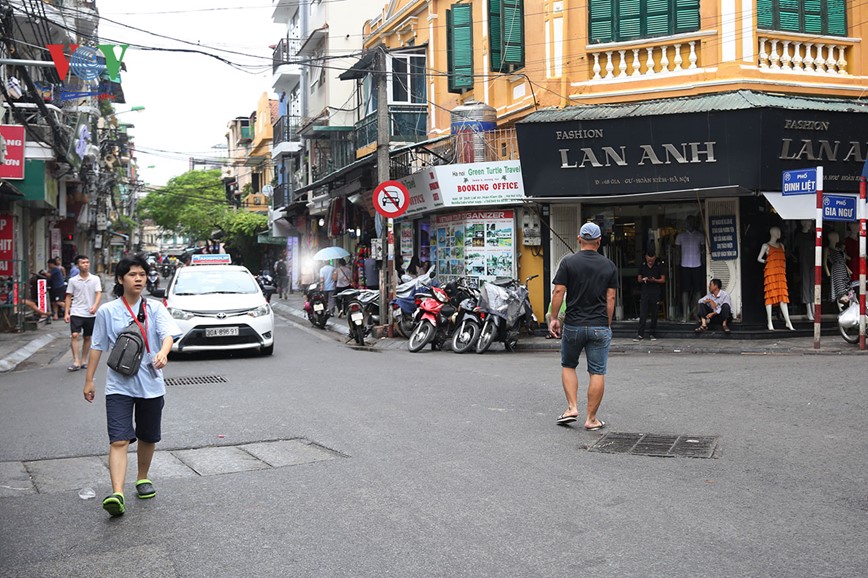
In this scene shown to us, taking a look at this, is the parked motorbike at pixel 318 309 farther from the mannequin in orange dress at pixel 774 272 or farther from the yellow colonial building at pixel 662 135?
the mannequin in orange dress at pixel 774 272

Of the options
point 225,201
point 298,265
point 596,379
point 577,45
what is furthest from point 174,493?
point 225,201

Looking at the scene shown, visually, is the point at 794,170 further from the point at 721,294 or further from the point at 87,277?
the point at 87,277

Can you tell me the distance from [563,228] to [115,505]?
14076 mm

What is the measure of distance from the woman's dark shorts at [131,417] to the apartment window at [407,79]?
1847cm

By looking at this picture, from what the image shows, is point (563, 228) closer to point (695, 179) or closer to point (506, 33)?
point (695, 179)

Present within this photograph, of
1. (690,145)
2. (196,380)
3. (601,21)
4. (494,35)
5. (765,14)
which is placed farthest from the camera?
(494,35)

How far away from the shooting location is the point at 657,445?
738cm

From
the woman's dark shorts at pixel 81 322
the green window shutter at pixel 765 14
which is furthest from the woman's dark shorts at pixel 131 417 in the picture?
the green window shutter at pixel 765 14

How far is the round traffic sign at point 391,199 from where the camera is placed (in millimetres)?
17828

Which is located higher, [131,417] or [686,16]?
[686,16]

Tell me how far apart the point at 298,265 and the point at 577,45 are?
29.1m

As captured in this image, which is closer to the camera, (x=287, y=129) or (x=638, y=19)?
(x=638, y=19)

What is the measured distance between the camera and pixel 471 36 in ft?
67.5

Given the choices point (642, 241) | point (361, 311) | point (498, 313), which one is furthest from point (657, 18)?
point (361, 311)
